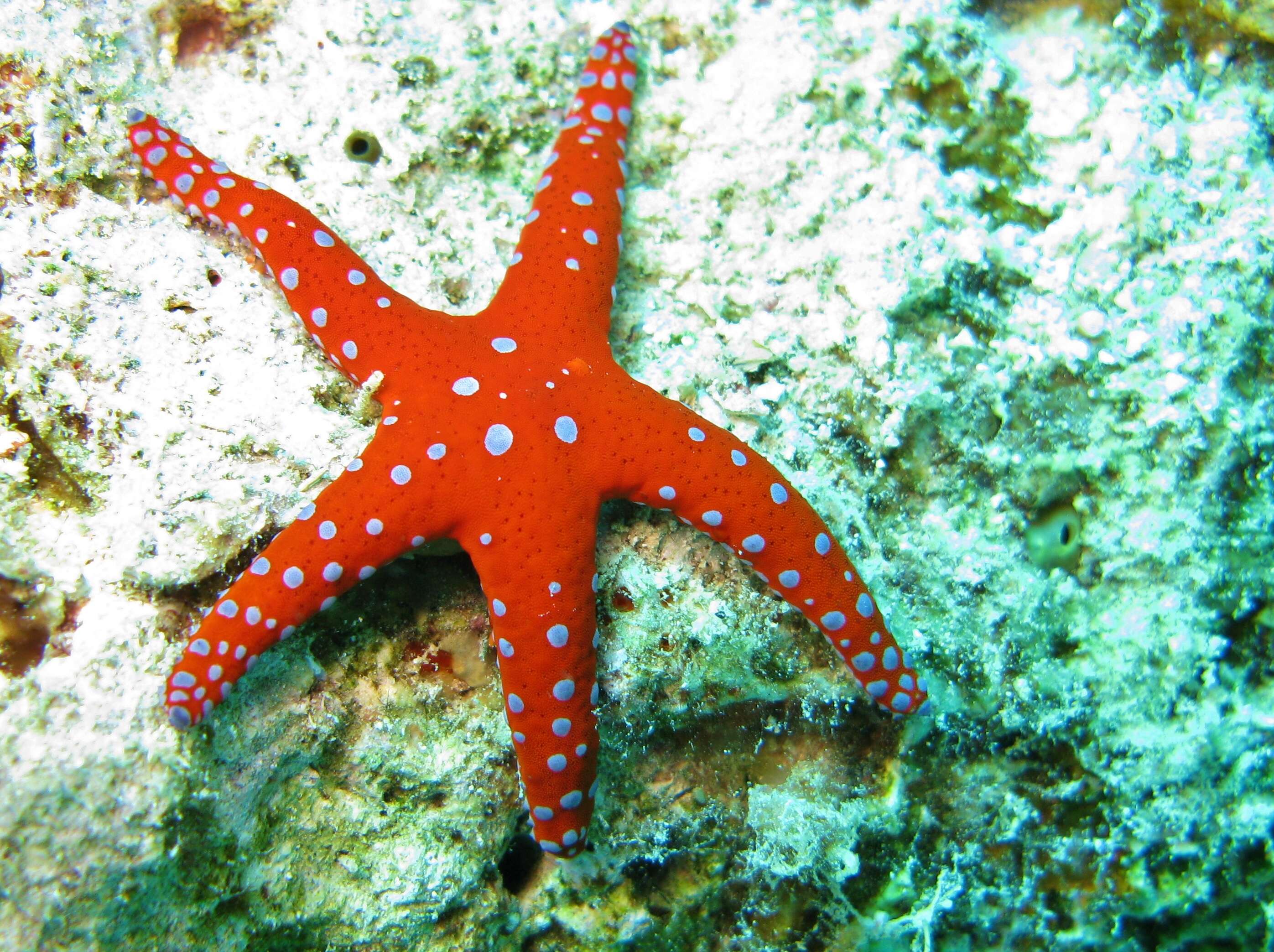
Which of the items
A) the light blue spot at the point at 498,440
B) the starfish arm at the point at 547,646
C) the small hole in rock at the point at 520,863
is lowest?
the small hole in rock at the point at 520,863

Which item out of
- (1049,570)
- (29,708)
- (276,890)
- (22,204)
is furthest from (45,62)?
(1049,570)

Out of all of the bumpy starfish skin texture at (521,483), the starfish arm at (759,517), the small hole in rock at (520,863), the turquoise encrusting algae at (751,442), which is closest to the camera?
the bumpy starfish skin texture at (521,483)

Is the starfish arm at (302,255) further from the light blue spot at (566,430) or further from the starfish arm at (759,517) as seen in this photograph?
the starfish arm at (759,517)

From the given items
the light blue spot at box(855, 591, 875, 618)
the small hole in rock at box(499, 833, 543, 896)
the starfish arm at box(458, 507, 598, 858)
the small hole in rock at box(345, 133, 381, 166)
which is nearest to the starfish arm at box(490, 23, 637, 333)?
the small hole in rock at box(345, 133, 381, 166)

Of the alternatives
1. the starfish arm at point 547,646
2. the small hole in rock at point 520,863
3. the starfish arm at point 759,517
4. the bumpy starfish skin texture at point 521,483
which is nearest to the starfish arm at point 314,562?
the bumpy starfish skin texture at point 521,483

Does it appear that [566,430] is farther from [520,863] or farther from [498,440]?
[520,863]

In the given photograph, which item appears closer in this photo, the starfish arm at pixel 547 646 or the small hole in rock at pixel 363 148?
the starfish arm at pixel 547 646

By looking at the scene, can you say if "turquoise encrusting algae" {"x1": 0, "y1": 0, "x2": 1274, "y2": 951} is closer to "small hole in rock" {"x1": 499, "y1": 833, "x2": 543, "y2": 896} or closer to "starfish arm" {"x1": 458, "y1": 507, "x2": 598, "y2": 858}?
"small hole in rock" {"x1": 499, "y1": 833, "x2": 543, "y2": 896}

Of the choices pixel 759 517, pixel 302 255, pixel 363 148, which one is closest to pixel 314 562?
pixel 302 255
